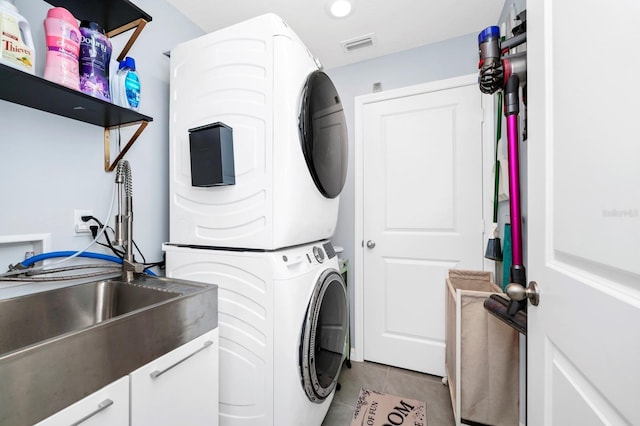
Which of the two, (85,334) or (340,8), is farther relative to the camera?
(340,8)

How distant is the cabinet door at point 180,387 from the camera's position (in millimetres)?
865

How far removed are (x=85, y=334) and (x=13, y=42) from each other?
3.21ft

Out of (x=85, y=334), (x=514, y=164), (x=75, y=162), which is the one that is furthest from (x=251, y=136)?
(x=514, y=164)

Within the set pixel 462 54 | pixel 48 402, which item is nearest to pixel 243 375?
pixel 48 402

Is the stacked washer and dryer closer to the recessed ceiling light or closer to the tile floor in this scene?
the tile floor

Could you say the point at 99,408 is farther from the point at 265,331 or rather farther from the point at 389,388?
the point at 389,388

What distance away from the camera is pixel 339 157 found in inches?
68.4

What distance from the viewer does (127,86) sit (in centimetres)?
A: 127

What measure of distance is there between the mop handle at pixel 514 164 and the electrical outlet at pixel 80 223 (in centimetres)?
197

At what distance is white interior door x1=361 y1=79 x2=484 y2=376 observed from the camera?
2.10 m

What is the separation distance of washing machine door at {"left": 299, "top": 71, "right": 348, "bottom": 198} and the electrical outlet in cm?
112

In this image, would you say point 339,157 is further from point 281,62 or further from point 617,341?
point 617,341

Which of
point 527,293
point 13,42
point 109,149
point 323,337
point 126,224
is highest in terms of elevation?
point 13,42

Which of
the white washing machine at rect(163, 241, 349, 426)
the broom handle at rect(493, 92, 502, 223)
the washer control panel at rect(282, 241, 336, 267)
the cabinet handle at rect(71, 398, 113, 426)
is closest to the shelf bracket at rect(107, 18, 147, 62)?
the white washing machine at rect(163, 241, 349, 426)
